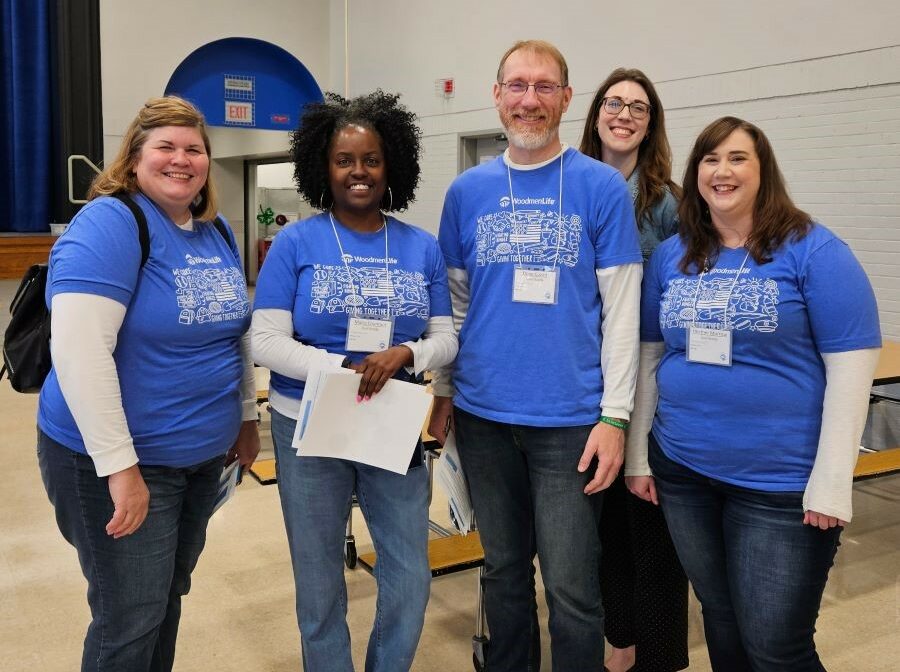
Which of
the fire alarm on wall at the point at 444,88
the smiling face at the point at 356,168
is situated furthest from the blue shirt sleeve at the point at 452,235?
the fire alarm on wall at the point at 444,88

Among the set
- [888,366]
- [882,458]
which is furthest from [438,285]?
[888,366]

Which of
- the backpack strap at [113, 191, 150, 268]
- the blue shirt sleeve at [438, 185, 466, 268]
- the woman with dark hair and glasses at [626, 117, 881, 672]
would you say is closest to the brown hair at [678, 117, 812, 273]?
the woman with dark hair and glasses at [626, 117, 881, 672]

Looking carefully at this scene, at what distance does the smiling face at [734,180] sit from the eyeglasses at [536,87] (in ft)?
1.35

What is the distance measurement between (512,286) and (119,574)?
41.5 inches

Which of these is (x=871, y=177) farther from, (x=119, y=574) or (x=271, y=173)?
(x=271, y=173)

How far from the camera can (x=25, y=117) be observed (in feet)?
25.2

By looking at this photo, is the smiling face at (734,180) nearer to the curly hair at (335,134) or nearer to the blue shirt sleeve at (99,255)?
the curly hair at (335,134)

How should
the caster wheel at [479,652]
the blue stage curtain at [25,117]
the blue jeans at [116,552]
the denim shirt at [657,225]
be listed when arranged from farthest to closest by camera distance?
the blue stage curtain at [25,117]
the caster wheel at [479,652]
the denim shirt at [657,225]
the blue jeans at [116,552]

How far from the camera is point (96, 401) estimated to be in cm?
154

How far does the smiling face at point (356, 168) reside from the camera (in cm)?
188

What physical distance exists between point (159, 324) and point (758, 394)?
1.25 m

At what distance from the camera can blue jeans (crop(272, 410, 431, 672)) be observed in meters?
1.87

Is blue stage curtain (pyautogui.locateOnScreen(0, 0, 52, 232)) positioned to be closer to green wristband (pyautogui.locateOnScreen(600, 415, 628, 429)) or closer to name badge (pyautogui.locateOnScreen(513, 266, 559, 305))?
name badge (pyautogui.locateOnScreen(513, 266, 559, 305))

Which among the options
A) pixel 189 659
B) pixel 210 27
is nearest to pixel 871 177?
pixel 189 659
